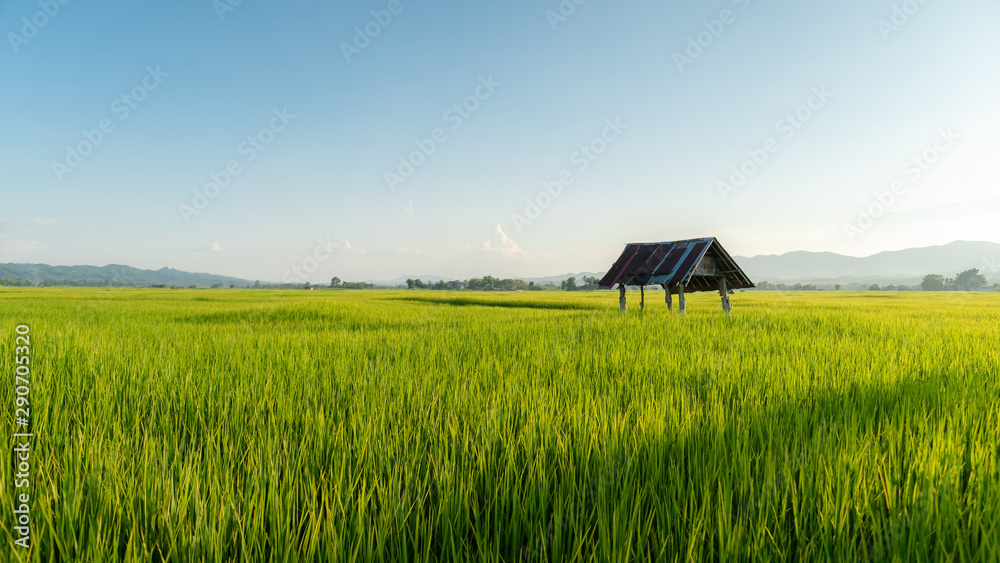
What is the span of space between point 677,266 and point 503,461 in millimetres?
11136

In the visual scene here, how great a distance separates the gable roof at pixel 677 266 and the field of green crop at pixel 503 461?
7254mm

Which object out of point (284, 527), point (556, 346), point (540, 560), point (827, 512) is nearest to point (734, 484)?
point (827, 512)

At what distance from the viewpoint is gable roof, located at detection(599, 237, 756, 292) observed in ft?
38.2

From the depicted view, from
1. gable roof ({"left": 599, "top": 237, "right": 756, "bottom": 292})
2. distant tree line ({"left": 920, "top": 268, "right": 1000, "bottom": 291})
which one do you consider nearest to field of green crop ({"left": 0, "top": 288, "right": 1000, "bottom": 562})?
gable roof ({"left": 599, "top": 237, "right": 756, "bottom": 292})

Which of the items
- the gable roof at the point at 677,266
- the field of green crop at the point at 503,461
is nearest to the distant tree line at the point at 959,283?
Result: the gable roof at the point at 677,266

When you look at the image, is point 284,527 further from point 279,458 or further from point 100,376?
point 100,376

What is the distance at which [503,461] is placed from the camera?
6.51 feet

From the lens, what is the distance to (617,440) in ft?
Result: 7.10

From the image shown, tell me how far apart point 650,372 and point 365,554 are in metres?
3.35

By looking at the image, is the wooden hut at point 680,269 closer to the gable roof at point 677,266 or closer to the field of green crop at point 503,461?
the gable roof at point 677,266

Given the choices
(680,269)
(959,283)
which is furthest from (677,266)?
(959,283)

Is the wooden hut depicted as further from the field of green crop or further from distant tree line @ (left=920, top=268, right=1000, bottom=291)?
distant tree line @ (left=920, top=268, right=1000, bottom=291)

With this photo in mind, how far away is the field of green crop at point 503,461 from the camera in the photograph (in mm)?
1373

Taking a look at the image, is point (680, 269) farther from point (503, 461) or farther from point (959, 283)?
point (959, 283)
